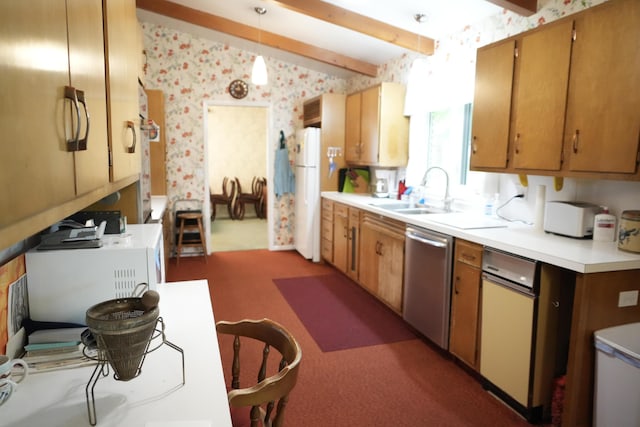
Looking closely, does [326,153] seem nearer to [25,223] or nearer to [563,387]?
[563,387]

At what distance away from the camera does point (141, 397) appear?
1.09m

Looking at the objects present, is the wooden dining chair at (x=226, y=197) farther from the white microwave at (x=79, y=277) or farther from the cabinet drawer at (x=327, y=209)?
the white microwave at (x=79, y=277)

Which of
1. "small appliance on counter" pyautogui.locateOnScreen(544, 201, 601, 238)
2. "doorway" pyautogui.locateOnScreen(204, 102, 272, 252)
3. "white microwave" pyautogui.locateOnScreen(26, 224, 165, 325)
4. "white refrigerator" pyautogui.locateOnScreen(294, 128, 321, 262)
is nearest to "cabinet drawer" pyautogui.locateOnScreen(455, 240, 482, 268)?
"small appliance on counter" pyautogui.locateOnScreen(544, 201, 601, 238)

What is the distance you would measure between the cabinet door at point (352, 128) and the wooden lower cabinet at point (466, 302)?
2.67 metres

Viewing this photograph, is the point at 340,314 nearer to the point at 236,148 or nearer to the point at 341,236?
the point at 341,236

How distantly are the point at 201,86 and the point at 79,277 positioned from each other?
4.60 metres

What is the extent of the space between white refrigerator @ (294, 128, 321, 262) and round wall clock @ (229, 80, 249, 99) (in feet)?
3.01

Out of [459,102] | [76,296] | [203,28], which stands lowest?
[76,296]

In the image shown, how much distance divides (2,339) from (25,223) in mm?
Answer: 818

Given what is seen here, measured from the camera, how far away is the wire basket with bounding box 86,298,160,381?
1006 mm

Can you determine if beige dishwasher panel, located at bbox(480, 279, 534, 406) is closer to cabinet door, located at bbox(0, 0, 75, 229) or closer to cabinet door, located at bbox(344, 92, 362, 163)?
cabinet door, located at bbox(0, 0, 75, 229)

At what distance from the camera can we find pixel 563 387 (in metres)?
2.14

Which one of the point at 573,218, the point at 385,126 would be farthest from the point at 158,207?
the point at 573,218

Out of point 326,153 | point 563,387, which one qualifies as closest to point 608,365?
point 563,387
